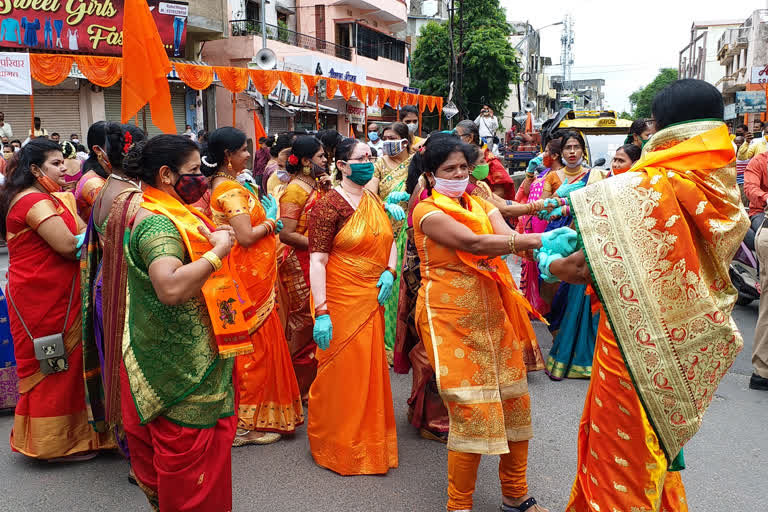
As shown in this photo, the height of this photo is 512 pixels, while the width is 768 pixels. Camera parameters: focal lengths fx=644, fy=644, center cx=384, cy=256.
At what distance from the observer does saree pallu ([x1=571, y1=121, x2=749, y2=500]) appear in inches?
79.1

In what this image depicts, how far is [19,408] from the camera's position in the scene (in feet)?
12.0

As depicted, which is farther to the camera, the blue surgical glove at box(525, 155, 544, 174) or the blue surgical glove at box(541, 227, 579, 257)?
the blue surgical glove at box(525, 155, 544, 174)

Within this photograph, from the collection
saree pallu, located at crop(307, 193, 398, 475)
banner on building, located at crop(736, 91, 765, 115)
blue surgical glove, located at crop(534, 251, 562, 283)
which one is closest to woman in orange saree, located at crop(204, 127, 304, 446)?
saree pallu, located at crop(307, 193, 398, 475)

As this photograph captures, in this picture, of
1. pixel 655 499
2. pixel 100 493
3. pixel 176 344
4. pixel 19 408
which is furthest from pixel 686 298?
pixel 19 408

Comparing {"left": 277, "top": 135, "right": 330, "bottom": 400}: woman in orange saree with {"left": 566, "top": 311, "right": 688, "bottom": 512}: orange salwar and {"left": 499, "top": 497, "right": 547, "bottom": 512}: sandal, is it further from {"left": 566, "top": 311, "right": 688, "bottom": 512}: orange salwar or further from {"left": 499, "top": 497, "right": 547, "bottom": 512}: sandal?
{"left": 566, "top": 311, "right": 688, "bottom": 512}: orange salwar

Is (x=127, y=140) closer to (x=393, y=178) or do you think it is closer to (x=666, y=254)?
(x=393, y=178)

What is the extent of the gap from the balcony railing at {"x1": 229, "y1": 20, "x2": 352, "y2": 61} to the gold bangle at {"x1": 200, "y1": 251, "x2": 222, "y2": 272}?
20089 millimetres

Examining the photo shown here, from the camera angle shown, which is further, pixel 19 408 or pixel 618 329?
pixel 19 408

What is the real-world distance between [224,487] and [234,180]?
1872 millimetres

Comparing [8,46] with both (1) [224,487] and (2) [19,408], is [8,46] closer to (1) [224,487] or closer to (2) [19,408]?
(2) [19,408]

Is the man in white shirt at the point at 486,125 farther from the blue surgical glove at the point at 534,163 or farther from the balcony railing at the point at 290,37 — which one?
the balcony railing at the point at 290,37

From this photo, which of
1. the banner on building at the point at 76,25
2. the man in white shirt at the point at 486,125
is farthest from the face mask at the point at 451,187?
the banner on building at the point at 76,25

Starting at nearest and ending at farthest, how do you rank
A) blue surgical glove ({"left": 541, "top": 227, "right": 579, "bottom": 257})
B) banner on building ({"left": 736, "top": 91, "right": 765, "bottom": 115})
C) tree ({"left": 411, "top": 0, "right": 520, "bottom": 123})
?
blue surgical glove ({"left": 541, "top": 227, "right": 579, "bottom": 257}), banner on building ({"left": 736, "top": 91, "right": 765, "bottom": 115}), tree ({"left": 411, "top": 0, "right": 520, "bottom": 123})

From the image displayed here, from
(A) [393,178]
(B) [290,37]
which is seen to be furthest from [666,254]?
(B) [290,37]
